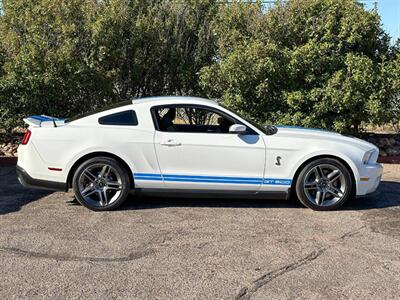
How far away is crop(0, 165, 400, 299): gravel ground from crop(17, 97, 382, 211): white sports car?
0.98 feet

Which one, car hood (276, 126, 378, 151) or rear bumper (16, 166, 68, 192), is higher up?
car hood (276, 126, 378, 151)

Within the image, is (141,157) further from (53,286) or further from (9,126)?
(9,126)

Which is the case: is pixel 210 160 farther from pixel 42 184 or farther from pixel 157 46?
pixel 157 46

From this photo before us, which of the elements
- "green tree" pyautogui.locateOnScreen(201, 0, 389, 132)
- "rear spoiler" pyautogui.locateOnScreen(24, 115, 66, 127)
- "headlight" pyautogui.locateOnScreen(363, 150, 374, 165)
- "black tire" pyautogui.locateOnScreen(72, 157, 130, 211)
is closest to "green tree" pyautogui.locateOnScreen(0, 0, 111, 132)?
"green tree" pyautogui.locateOnScreen(201, 0, 389, 132)

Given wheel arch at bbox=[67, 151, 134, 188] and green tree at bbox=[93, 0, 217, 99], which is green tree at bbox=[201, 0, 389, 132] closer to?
green tree at bbox=[93, 0, 217, 99]

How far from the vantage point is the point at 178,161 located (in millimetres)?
6070

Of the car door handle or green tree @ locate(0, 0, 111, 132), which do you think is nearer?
the car door handle

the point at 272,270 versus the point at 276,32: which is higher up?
the point at 276,32

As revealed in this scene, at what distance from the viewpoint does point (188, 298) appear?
3.75 meters

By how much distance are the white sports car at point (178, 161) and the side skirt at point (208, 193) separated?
0.5 inches

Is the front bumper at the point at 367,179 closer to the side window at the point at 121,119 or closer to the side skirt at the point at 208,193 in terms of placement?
the side skirt at the point at 208,193

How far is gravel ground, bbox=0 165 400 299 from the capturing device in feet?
A: 12.9

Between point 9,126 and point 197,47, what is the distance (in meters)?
4.36

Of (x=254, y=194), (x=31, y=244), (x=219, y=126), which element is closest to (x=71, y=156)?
(x=31, y=244)
